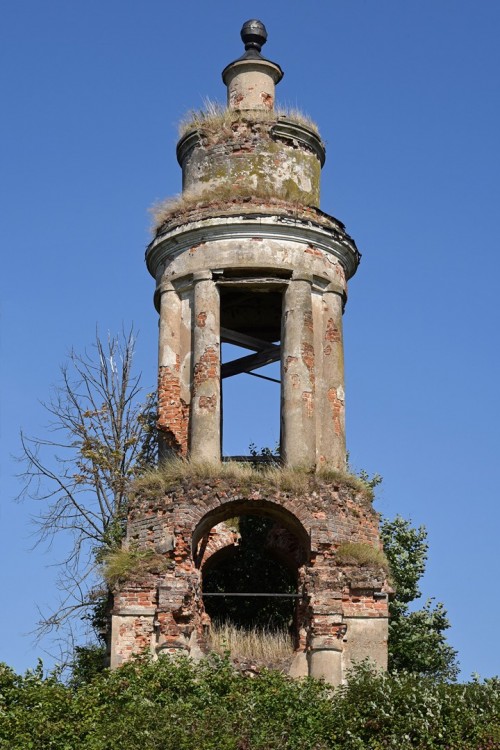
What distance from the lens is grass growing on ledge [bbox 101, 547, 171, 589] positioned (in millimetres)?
16922

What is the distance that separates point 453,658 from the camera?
69.8 feet

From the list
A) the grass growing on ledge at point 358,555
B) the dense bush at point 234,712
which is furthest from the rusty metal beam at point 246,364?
the dense bush at point 234,712

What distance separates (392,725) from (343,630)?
2.00 m

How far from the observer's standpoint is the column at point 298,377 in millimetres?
18062

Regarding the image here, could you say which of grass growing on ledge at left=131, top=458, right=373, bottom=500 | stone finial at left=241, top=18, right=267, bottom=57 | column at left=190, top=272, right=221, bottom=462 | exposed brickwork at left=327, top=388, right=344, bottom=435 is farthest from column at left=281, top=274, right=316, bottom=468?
stone finial at left=241, top=18, right=267, bottom=57

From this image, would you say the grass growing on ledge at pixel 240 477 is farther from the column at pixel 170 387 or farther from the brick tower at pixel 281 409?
the column at pixel 170 387

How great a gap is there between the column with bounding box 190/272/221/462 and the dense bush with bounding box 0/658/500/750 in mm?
3090

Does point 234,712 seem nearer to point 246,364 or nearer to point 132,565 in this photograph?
point 132,565

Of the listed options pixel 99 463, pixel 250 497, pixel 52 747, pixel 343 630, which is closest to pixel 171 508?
pixel 250 497

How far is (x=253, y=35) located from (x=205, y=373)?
5.37m

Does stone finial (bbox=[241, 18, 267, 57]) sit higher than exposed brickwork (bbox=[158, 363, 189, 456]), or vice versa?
stone finial (bbox=[241, 18, 267, 57])

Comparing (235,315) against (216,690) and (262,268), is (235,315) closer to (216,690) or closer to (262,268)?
(262,268)

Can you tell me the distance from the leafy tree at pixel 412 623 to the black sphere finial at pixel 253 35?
291 inches

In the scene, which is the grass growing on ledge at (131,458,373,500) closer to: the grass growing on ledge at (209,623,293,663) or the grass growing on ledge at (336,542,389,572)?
the grass growing on ledge at (336,542,389,572)
